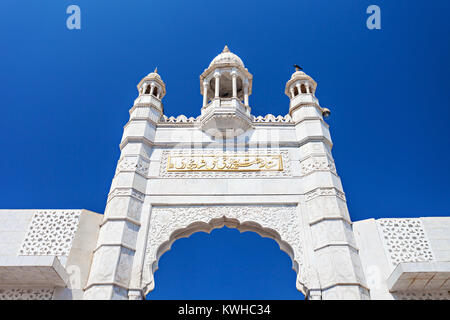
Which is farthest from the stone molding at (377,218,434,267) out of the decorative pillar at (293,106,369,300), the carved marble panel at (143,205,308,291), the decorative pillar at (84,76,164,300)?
the decorative pillar at (84,76,164,300)

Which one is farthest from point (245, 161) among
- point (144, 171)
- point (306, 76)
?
point (306, 76)

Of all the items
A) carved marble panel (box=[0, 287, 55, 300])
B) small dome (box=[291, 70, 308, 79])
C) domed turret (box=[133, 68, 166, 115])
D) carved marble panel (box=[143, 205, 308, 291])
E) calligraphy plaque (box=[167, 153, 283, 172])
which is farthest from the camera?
small dome (box=[291, 70, 308, 79])

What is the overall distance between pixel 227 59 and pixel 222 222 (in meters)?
6.46

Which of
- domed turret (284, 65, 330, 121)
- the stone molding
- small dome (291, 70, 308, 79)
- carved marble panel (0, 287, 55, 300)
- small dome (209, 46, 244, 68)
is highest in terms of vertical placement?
small dome (209, 46, 244, 68)

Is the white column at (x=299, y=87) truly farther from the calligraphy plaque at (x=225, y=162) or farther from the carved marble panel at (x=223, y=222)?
the carved marble panel at (x=223, y=222)

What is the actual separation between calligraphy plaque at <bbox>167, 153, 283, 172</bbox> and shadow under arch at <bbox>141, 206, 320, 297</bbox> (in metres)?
1.28

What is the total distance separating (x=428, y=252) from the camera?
7328 millimetres

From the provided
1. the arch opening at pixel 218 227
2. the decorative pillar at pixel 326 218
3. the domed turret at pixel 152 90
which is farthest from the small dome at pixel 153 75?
the arch opening at pixel 218 227

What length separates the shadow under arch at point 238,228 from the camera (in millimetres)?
7234

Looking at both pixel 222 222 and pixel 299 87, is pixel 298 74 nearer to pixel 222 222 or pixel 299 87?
pixel 299 87

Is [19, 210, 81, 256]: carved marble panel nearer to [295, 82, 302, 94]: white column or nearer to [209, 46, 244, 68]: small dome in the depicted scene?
[209, 46, 244, 68]: small dome

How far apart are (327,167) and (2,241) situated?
7.59 m

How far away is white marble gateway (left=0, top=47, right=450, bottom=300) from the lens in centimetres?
667
